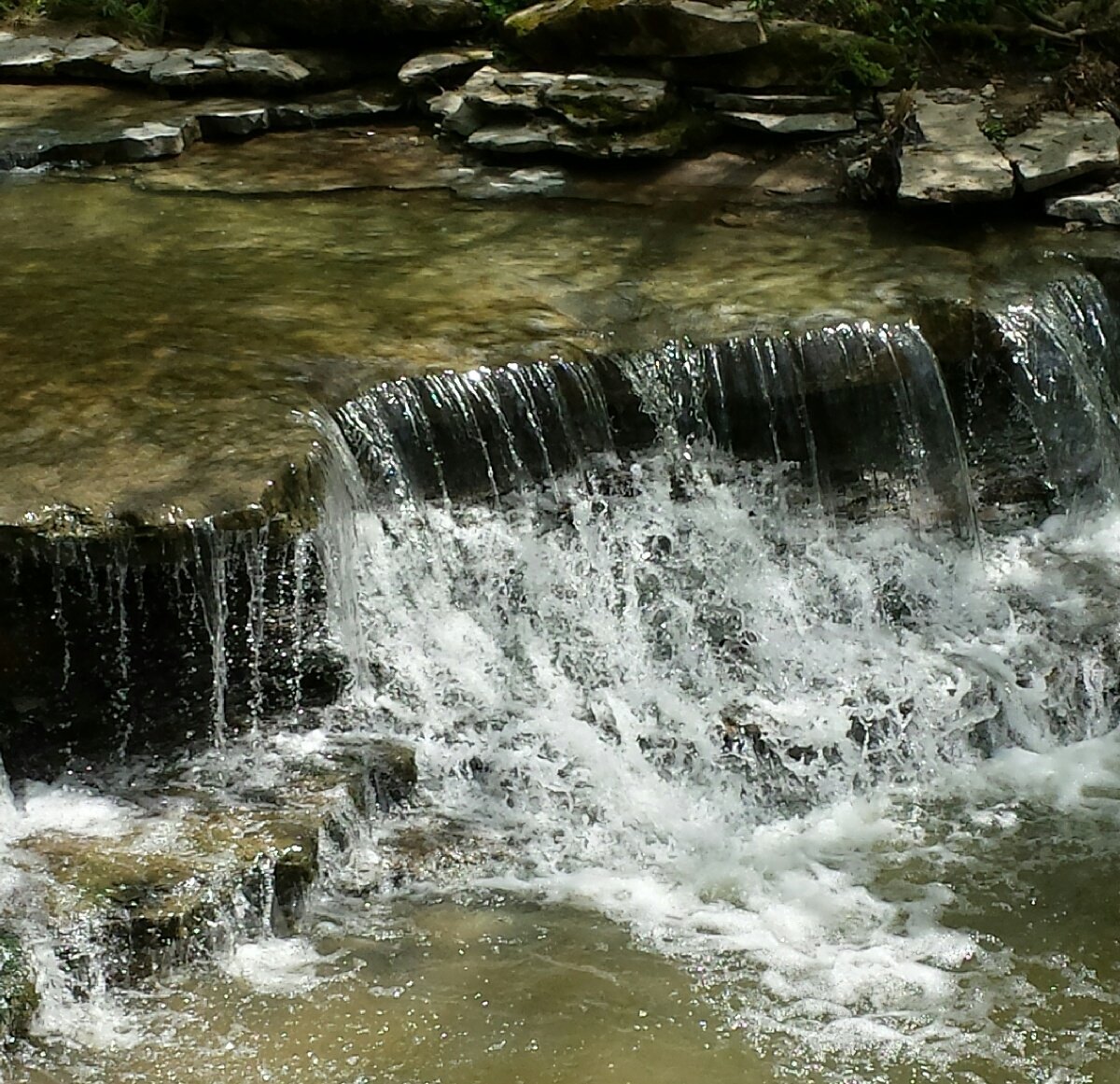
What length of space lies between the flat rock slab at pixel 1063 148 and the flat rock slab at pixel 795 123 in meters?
0.97

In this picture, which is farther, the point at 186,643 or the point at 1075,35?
the point at 1075,35

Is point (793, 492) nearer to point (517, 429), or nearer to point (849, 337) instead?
point (849, 337)

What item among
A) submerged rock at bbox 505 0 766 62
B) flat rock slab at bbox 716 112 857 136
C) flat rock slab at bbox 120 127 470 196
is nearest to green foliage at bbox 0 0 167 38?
flat rock slab at bbox 120 127 470 196

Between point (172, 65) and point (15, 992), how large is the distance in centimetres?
693

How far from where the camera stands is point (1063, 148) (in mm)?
7879

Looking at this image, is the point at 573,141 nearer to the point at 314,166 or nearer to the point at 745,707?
the point at 314,166

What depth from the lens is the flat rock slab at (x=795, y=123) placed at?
8.49 metres

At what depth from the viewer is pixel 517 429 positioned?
606cm

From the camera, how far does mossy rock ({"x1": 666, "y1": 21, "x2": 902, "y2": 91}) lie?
28.5 feet

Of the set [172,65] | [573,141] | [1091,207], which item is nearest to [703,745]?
[1091,207]

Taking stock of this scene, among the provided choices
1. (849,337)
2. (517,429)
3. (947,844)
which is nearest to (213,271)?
(517,429)

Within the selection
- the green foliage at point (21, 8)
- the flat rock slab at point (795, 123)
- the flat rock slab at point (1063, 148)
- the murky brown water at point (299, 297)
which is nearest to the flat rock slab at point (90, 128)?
the murky brown water at point (299, 297)

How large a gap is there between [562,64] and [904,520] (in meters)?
3.80

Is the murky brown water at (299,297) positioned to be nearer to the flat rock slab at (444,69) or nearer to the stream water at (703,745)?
the stream water at (703,745)
